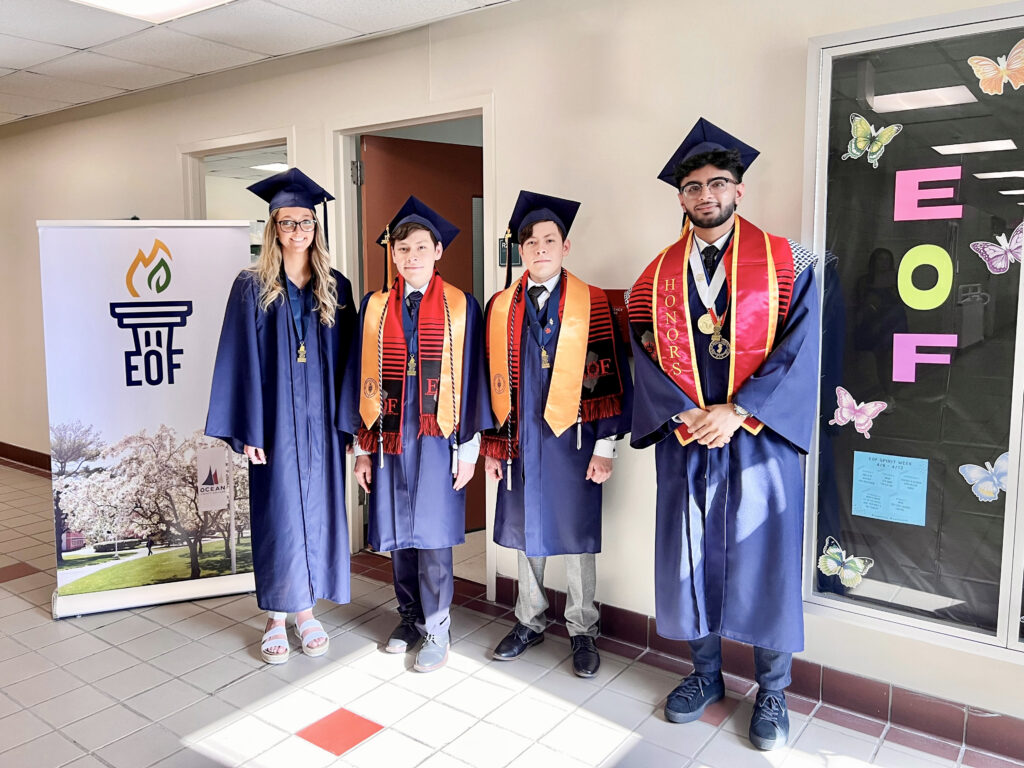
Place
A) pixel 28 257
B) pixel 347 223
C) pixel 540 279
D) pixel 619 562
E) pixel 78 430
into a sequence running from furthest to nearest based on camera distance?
pixel 28 257 → pixel 347 223 → pixel 78 430 → pixel 619 562 → pixel 540 279

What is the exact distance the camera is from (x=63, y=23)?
3.37 metres

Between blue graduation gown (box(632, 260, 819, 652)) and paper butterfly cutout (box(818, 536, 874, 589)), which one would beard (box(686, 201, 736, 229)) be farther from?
paper butterfly cutout (box(818, 536, 874, 589))

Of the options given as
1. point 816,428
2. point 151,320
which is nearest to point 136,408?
point 151,320

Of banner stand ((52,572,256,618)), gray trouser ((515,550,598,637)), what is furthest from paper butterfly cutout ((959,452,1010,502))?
banner stand ((52,572,256,618))

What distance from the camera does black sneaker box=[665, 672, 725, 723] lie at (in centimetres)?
254

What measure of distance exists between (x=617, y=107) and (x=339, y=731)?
2376 mm

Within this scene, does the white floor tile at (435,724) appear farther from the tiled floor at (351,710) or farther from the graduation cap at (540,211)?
the graduation cap at (540,211)

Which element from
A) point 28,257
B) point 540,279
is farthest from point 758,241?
point 28,257

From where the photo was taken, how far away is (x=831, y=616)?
2553 millimetres

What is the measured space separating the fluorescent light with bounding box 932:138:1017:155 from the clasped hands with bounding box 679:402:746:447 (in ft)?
3.13

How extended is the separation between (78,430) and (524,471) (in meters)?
2.00

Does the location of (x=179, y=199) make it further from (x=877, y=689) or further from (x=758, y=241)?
(x=877, y=689)

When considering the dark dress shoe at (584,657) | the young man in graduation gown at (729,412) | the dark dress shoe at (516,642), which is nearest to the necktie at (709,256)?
the young man in graduation gown at (729,412)

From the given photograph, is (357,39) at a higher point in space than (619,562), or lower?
higher
